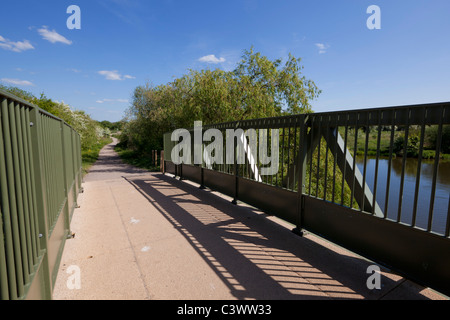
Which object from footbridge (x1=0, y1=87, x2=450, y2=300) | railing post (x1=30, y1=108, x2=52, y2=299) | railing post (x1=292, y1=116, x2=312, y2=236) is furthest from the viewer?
railing post (x1=292, y1=116, x2=312, y2=236)

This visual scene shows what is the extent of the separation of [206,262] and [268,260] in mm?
838

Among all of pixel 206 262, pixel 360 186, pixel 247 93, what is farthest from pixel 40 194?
pixel 247 93

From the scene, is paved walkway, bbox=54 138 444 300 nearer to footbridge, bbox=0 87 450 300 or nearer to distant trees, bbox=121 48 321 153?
footbridge, bbox=0 87 450 300

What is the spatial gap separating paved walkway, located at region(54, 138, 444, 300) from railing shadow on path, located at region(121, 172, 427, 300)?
1 centimetres

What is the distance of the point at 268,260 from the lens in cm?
334

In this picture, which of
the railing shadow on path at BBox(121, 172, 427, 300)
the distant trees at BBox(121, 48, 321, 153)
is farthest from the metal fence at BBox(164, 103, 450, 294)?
the distant trees at BBox(121, 48, 321, 153)

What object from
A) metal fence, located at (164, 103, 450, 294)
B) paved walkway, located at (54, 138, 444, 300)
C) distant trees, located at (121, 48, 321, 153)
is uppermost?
distant trees, located at (121, 48, 321, 153)

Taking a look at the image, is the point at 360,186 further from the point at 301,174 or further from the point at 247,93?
the point at 247,93

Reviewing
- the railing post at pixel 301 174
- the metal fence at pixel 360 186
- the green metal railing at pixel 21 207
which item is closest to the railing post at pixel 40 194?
the green metal railing at pixel 21 207

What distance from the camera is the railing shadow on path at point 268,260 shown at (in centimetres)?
268

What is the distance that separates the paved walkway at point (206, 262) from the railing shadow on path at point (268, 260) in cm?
1

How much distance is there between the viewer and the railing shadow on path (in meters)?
2.68

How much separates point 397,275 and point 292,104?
1171 centimetres

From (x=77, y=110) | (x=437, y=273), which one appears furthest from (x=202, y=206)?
(x=77, y=110)
